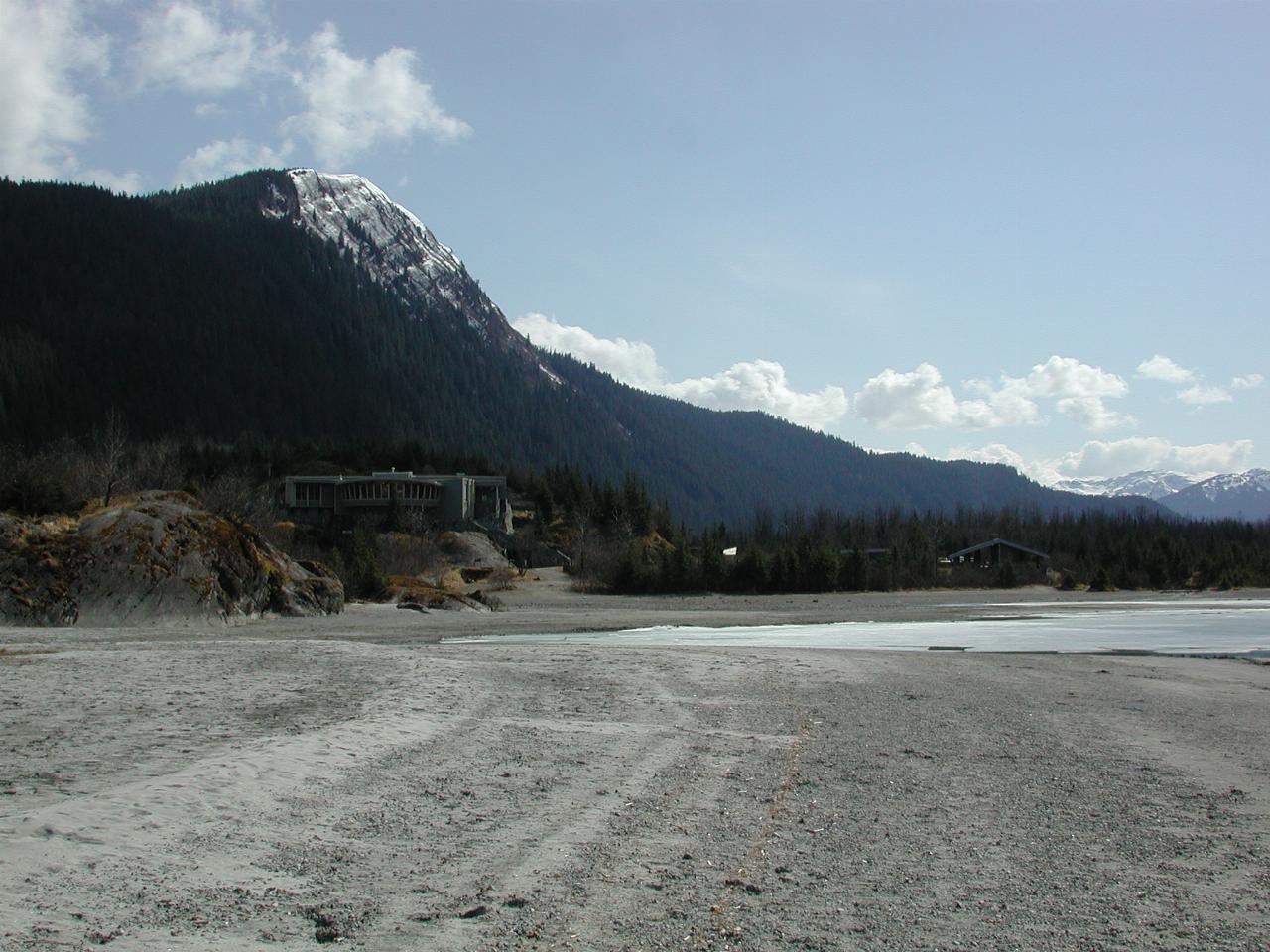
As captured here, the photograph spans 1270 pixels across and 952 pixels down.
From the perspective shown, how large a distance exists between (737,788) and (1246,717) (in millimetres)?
9554

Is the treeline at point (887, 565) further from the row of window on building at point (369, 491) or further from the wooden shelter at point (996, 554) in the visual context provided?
the row of window on building at point (369, 491)

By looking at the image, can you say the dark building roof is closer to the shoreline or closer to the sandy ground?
the shoreline

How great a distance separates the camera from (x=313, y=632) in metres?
29.6

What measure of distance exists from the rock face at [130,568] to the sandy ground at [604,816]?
531 inches

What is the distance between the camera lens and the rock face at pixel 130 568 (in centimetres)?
2798

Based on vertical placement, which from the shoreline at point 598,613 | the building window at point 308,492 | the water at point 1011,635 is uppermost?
the building window at point 308,492

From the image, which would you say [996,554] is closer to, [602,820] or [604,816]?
[604,816]

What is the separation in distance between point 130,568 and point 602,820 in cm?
2595

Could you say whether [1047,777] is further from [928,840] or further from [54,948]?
[54,948]

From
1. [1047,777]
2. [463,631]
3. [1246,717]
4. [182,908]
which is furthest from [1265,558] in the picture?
[182,908]

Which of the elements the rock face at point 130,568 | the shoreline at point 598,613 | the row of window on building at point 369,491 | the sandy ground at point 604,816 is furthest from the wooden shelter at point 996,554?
the sandy ground at point 604,816

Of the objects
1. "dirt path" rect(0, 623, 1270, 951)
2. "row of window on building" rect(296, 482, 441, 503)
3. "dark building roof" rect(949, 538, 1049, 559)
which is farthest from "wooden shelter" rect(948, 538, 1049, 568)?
"dirt path" rect(0, 623, 1270, 951)

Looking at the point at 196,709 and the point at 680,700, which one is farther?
the point at 680,700

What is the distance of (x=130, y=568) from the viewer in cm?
2966
